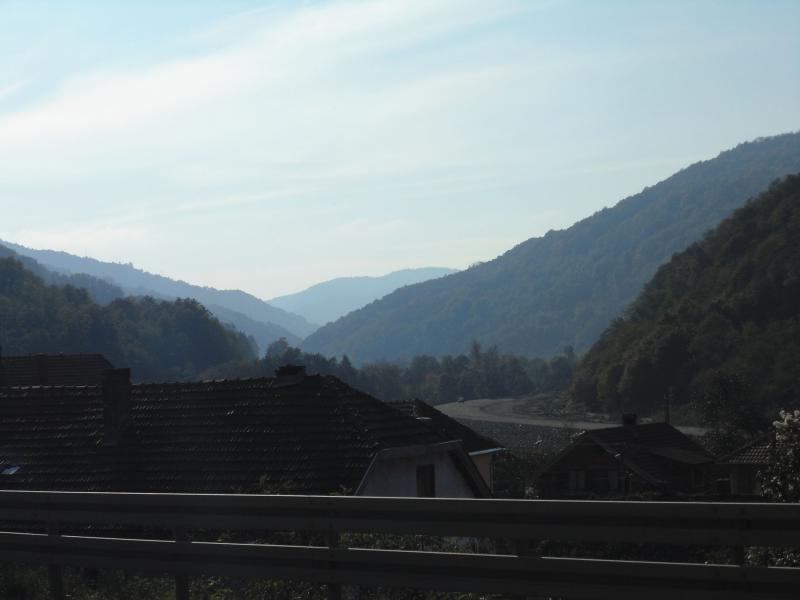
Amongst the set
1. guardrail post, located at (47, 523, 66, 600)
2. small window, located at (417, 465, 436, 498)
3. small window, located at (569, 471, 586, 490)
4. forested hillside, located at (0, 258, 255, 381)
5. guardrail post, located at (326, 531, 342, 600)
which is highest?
forested hillside, located at (0, 258, 255, 381)

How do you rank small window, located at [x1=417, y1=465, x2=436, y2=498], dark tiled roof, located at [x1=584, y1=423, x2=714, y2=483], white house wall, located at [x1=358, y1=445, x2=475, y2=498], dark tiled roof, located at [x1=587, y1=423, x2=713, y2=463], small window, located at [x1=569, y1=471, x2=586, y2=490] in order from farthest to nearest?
1. dark tiled roof, located at [x1=587, y1=423, x2=713, y2=463]
2. small window, located at [x1=569, y1=471, x2=586, y2=490]
3. dark tiled roof, located at [x1=584, y1=423, x2=714, y2=483]
4. small window, located at [x1=417, y1=465, x2=436, y2=498]
5. white house wall, located at [x1=358, y1=445, x2=475, y2=498]

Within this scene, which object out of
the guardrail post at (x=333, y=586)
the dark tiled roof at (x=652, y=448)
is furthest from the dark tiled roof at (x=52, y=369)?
the guardrail post at (x=333, y=586)

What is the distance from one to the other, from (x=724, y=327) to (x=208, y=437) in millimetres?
89675

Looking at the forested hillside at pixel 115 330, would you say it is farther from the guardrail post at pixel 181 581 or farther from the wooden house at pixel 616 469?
the guardrail post at pixel 181 581

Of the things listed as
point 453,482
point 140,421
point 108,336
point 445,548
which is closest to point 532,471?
point 453,482

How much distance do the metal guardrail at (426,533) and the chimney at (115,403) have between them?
13.2 meters

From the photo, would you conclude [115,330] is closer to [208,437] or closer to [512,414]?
[512,414]

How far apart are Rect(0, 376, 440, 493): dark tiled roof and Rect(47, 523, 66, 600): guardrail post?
9.59 m

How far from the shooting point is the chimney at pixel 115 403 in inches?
874

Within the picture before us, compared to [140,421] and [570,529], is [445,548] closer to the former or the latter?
[570,529]

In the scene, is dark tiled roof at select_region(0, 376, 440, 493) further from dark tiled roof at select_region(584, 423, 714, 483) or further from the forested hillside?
the forested hillside

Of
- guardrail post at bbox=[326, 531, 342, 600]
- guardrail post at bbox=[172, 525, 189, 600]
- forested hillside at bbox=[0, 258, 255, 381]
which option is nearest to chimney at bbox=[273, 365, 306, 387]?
guardrail post at bbox=[172, 525, 189, 600]

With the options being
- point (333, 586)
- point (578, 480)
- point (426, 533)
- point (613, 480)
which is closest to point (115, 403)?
point (333, 586)

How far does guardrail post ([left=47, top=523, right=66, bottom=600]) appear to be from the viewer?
8.85m
